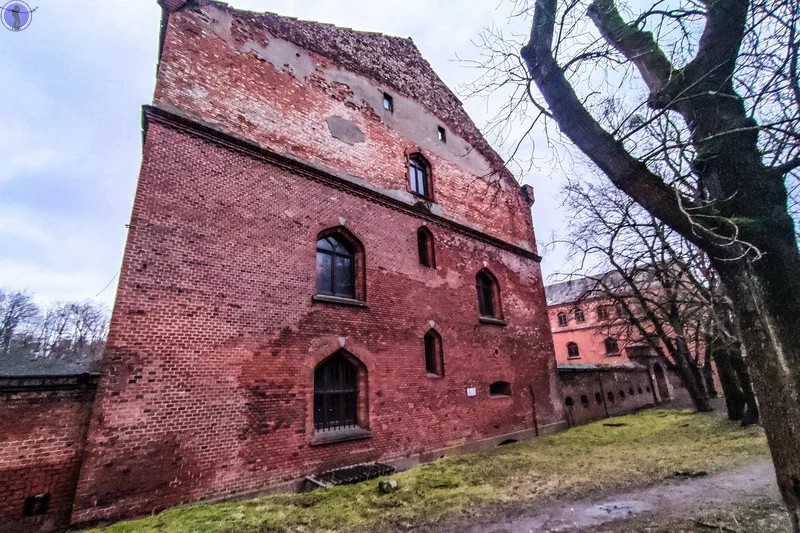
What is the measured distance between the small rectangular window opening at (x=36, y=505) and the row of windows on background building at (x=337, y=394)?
13.3ft

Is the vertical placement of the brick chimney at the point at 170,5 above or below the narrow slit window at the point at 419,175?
above

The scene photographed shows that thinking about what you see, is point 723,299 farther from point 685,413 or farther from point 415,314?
point 685,413

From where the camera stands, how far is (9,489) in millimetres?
4906

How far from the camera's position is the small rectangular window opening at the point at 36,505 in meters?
4.97

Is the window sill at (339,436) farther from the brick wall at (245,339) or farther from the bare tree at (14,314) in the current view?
the bare tree at (14,314)

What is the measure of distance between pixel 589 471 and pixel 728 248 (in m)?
5.82

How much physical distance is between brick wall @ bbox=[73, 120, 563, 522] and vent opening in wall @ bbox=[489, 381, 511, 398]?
2.00 feet

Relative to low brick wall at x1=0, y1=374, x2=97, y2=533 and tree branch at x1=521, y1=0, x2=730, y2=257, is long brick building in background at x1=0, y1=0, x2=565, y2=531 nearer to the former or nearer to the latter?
low brick wall at x1=0, y1=374, x2=97, y2=533

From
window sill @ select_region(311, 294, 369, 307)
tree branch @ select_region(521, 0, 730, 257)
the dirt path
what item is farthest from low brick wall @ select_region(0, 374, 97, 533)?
tree branch @ select_region(521, 0, 730, 257)

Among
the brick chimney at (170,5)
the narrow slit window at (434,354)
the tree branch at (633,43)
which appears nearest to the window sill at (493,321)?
the narrow slit window at (434,354)

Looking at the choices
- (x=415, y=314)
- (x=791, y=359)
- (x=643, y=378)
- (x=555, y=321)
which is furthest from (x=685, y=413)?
(x=555, y=321)

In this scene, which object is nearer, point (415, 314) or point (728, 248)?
point (728, 248)

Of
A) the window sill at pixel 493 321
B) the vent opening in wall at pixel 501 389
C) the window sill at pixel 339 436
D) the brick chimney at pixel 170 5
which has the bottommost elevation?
the window sill at pixel 339 436

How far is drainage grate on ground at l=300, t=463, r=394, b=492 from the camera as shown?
22.7 ft
